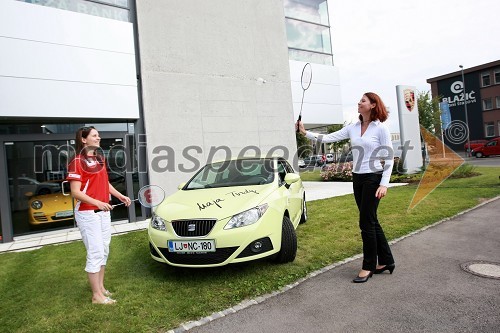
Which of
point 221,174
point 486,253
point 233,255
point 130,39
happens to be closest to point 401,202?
point 486,253

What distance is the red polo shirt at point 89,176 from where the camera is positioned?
3.41 meters

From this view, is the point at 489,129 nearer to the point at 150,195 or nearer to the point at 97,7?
the point at 150,195

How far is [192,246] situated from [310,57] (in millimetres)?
11894

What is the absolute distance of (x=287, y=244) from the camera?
4.39 m

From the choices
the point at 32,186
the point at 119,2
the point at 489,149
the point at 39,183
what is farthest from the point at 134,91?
the point at 489,149

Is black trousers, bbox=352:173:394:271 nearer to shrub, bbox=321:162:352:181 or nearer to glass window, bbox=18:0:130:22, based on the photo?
glass window, bbox=18:0:130:22

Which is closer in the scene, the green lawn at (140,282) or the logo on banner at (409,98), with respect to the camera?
the green lawn at (140,282)

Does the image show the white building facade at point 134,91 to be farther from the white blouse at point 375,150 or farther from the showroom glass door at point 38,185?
the white blouse at point 375,150

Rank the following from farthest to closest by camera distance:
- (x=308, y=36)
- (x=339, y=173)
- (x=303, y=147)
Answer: (x=303, y=147) → (x=339, y=173) → (x=308, y=36)

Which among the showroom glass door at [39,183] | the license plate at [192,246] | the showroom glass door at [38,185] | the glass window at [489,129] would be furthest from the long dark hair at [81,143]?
the glass window at [489,129]

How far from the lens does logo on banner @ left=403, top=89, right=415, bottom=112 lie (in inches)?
645

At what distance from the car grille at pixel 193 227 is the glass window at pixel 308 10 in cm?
1213

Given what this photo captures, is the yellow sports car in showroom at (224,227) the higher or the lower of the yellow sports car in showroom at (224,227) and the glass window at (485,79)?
the lower

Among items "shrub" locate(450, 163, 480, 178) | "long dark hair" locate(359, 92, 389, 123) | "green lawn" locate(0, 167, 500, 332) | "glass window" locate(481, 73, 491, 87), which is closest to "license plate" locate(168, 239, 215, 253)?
"green lawn" locate(0, 167, 500, 332)
